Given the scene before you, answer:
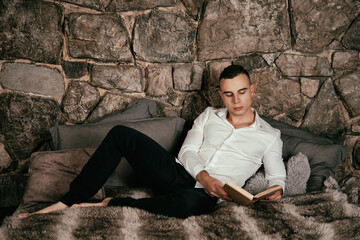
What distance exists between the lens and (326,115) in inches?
85.3

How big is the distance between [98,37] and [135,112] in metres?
0.60

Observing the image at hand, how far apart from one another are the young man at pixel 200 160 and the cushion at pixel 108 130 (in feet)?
0.55

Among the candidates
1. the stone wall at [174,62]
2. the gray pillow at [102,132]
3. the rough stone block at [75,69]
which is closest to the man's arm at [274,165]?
the stone wall at [174,62]

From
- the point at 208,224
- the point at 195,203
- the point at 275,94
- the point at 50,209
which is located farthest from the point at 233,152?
the point at 50,209

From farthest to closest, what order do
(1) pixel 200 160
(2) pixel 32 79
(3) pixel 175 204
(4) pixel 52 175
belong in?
1. (2) pixel 32 79
2. (1) pixel 200 160
3. (4) pixel 52 175
4. (3) pixel 175 204

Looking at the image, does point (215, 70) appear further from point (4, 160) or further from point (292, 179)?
point (4, 160)

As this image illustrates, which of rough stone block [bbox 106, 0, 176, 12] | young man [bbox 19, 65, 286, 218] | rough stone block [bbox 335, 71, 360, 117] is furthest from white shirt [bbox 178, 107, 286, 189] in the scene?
rough stone block [bbox 106, 0, 176, 12]

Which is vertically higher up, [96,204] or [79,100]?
[79,100]

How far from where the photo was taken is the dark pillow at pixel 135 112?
1.99 metres

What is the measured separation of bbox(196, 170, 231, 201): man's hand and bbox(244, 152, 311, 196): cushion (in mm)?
307

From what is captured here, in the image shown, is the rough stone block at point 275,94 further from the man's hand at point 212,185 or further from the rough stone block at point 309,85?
the man's hand at point 212,185

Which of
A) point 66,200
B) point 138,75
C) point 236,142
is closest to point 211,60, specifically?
point 138,75

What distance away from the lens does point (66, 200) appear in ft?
4.59

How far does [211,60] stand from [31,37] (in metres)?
1.30
